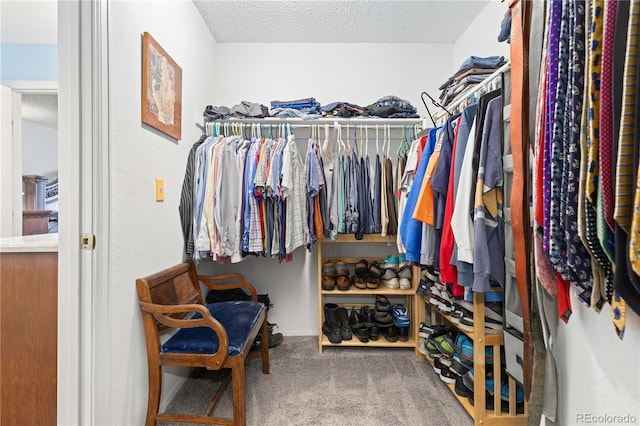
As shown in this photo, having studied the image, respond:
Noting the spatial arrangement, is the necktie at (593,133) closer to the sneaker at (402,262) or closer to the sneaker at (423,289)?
the sneaker at (423,289)

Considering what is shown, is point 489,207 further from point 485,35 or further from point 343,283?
point 485,35

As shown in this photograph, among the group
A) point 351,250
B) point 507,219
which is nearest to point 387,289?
point 351,250

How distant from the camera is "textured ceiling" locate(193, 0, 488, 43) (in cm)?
198

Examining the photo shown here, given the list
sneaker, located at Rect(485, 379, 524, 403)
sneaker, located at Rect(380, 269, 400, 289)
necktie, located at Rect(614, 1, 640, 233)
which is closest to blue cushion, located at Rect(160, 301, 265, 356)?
sneaker, located at Rect(380, 269, 400, 289)

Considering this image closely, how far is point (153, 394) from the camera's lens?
1299 mm

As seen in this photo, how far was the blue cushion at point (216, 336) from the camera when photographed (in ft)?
4.24

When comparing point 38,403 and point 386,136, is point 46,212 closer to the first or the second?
point 38,403

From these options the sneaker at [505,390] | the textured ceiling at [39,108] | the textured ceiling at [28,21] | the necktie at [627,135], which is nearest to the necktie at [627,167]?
the necktie at [627,135]

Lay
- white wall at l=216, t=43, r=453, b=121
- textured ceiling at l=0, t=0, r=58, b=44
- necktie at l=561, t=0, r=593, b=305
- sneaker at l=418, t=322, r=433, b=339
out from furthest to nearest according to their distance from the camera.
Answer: white wall at l=216, t=43, r=453, b=121
sneaker at l=418, t=322, r=433, b=339
textured ceiling at l=0, t=0, r=58, b=44
necktie at l=561, t=0, r=593, b=305

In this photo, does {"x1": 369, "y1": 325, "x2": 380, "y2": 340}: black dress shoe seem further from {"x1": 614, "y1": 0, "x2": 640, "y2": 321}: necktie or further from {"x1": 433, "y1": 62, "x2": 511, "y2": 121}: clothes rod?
{"x1": 614, "y1": 0, "x2": 640, "y2": 321}: necktie

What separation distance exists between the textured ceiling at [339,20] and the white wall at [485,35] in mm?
59

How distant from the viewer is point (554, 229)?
69 cm

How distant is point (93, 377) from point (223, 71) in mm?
2306

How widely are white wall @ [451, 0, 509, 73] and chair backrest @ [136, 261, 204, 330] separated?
240 cm
